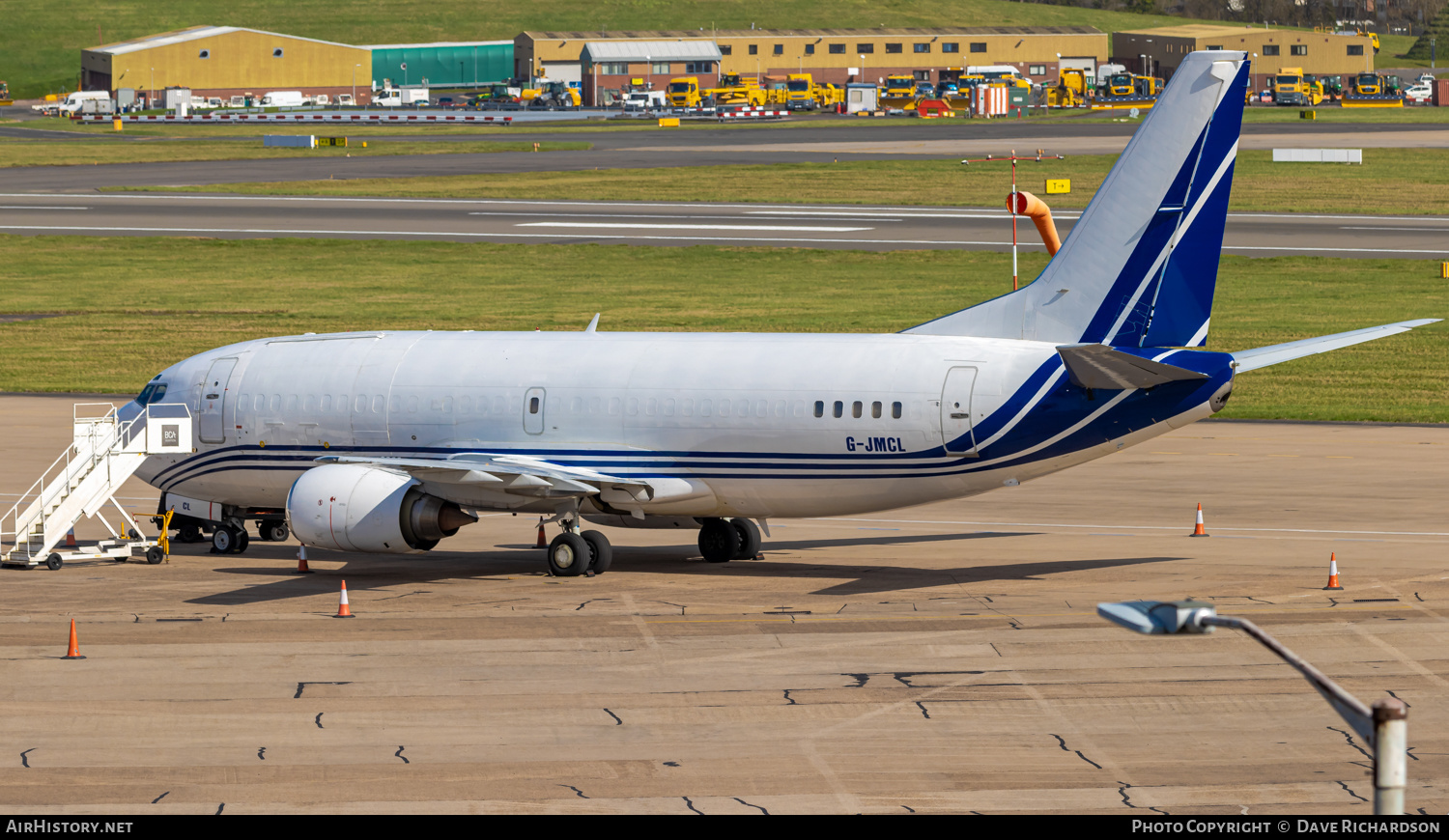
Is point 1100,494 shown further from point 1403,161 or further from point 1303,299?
point 1403,161

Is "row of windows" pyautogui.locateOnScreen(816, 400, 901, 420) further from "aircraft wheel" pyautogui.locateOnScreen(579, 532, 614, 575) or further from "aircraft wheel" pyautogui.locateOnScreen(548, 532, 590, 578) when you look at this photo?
"aircraft wheel" pyautogui.locateOnScreen(548, 532, 590, 578)

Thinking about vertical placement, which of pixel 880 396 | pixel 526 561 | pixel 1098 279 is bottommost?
pixel 526 561

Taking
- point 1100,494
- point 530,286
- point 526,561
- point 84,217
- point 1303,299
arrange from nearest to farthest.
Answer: point 526,561
point 1100,494
point 1303,299
point 530,286
point 84,217

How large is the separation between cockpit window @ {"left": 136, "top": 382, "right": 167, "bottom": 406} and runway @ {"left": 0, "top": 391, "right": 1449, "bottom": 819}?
11.3ft

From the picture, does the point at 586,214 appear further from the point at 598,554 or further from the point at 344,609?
the point at 344,609

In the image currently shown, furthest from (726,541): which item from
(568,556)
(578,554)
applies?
(568,556)

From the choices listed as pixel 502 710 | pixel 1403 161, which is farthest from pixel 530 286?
pixel 1403 161

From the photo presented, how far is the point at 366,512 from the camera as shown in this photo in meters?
33.5

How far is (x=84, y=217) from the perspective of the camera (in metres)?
107

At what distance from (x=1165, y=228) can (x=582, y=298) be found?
157ft

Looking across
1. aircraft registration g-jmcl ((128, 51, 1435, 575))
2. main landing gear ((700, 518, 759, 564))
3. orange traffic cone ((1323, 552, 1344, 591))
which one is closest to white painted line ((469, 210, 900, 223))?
aircraft registration g-jmcl ((128, 51, 1435, 575))

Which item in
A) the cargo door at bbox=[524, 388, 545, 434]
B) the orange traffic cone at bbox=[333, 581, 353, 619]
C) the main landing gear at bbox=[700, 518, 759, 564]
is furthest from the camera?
the main landing gear at bbox=[700, 518, 759, 564]

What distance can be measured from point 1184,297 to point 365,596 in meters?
16.1

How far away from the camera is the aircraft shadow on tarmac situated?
3334cm
